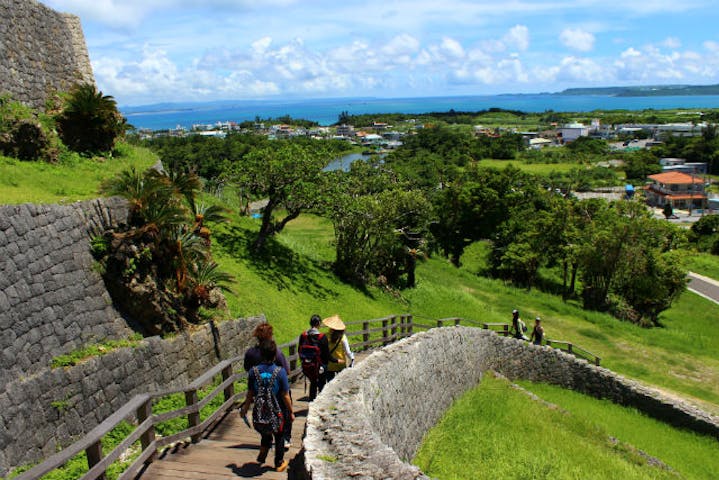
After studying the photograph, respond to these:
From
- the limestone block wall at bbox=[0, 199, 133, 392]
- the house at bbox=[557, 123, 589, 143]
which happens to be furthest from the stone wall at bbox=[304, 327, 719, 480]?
the house at bbox=[557, 123, 589, 143]

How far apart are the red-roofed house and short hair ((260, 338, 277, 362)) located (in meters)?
94.4

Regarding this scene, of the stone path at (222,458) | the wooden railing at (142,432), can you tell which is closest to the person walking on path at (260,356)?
the stone path at (222,458)

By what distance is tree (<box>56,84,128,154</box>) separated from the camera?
14.2 metres

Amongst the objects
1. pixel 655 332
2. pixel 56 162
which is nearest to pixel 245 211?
pixel 56 162

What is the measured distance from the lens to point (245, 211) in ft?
89.2

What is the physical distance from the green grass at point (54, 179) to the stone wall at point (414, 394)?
637 centimetres

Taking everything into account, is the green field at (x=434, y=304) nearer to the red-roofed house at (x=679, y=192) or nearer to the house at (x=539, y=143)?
the red-roofed house at (x=679, y=192)

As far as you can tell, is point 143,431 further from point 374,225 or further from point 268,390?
point 374,225

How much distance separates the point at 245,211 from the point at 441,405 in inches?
711

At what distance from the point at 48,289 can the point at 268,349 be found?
4.55 m

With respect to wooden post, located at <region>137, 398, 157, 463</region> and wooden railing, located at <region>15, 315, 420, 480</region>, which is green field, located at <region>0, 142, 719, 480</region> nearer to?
wooden railing, located at <region>15, 315, 420, 480</region>

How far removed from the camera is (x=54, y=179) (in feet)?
38.0

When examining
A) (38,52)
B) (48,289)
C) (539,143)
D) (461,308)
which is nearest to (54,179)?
(48,289)

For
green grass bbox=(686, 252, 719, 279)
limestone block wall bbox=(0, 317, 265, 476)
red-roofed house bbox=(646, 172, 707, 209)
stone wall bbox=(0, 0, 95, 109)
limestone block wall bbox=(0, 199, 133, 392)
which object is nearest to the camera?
limestone block wall bbox=(0, 317, 265, 476)
